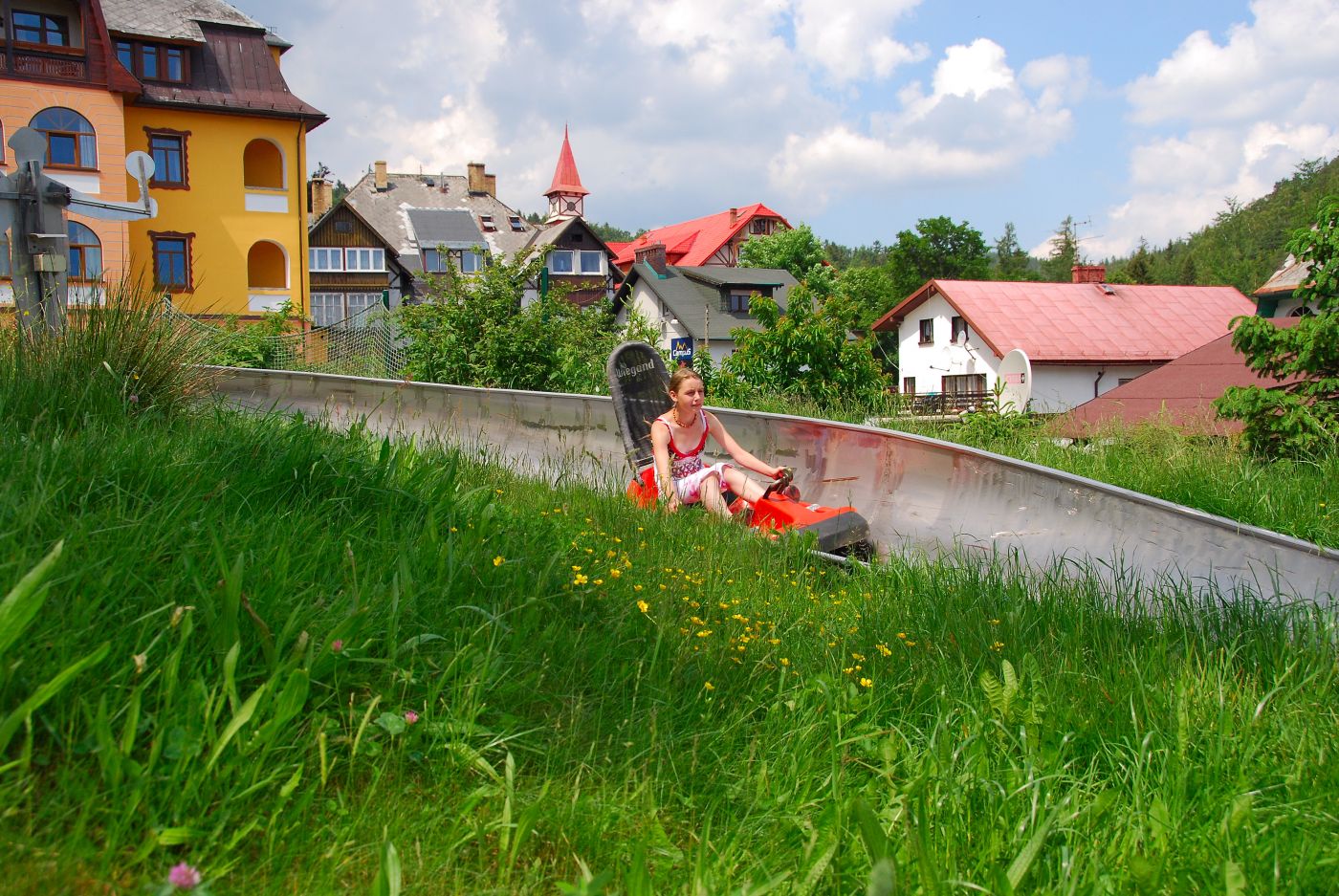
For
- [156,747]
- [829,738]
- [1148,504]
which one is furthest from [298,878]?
[1148,504]

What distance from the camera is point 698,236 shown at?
101 metres

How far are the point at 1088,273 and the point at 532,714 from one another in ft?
199

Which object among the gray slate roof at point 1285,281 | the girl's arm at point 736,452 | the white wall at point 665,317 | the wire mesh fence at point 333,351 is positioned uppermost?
the white wall at point 665,317

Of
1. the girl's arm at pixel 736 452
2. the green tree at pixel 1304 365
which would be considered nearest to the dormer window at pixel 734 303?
the green tree at pixel 1304 365

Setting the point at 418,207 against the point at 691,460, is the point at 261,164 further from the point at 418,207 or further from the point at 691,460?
the point at 691,460

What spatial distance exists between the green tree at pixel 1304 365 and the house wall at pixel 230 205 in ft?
105

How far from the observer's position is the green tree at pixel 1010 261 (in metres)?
94.9

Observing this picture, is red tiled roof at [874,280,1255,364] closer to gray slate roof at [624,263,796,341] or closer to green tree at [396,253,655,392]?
gray slate roof at [624,263,796,341]

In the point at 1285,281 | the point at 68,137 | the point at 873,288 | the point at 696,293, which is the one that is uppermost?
the point at 68,137

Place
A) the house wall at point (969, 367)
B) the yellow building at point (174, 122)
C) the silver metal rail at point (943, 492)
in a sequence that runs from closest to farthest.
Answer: the silver metal rail at point (943, 492) → the yellow building at point (174, 122) → the house wall at point (969, 367)

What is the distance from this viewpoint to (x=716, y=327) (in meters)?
64.5

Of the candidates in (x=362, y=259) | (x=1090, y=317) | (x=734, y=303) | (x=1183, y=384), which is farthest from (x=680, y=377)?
(x=362, y=259)

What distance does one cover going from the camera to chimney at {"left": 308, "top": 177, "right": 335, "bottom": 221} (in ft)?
247

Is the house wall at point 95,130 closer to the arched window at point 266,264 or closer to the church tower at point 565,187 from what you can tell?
the arched window at point 266,264
